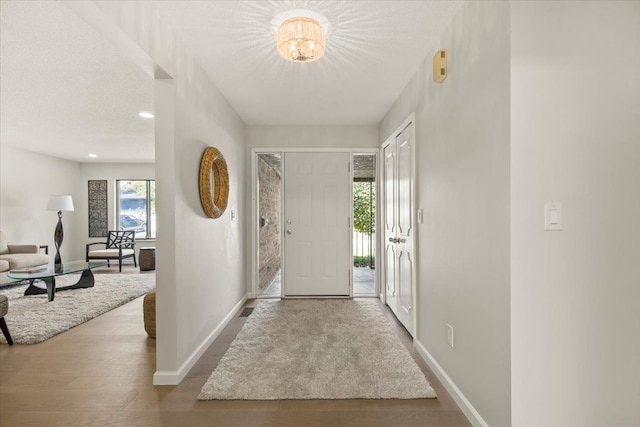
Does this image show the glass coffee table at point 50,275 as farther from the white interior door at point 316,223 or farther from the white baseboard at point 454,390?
the white baseboard at point 454,390

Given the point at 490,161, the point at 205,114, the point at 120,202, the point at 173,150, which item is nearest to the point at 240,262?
the point at 205,114

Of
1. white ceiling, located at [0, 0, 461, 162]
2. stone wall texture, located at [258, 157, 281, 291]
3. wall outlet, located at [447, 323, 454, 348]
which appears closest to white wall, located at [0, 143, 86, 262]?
white ceiling, located at [0, 0, 461, 162]

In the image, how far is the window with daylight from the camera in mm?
7723

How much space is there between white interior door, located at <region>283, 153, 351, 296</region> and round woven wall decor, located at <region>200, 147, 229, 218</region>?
53.0 inches

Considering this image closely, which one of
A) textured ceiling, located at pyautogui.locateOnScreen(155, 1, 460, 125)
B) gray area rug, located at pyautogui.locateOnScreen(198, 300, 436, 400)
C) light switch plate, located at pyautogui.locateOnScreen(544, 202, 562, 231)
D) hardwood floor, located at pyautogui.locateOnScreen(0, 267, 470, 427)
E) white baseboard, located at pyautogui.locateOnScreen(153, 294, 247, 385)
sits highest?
textured ceiling, located at pyautogui.locateOnScreen(155, 1, 460, 125)

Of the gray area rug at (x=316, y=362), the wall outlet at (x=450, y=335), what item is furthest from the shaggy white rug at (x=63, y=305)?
the wall outlet at (x=450, y=335)

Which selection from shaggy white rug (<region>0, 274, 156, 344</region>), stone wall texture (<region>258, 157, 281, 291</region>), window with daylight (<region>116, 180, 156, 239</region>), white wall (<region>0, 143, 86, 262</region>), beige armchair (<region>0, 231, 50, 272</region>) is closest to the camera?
shaggy white rug (<region>0, 274, 156, 344</region>)

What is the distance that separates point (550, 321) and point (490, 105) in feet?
3.31

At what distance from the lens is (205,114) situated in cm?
288

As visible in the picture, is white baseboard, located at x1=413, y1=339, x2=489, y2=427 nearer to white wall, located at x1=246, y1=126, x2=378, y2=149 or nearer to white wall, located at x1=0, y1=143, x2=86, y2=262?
white wall, located at x1=246, y1=126, x2=378, y2=149

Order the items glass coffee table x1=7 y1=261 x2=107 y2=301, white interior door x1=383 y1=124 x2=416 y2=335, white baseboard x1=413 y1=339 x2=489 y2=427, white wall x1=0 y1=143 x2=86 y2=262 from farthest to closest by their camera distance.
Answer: white wall x1=0 y1=143 x2=86 y2=262 < glass coffee table x1=7 y1=261 x2=107 y2=301 < white interior door x1=383 y1=124 x2=416 y2=335 < white baseboard x1=413 y1=339 x2=489 y2=427

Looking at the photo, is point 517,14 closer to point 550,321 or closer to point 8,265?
point 550,321

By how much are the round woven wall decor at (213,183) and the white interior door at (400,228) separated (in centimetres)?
172

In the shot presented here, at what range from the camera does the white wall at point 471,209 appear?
1.51 m
